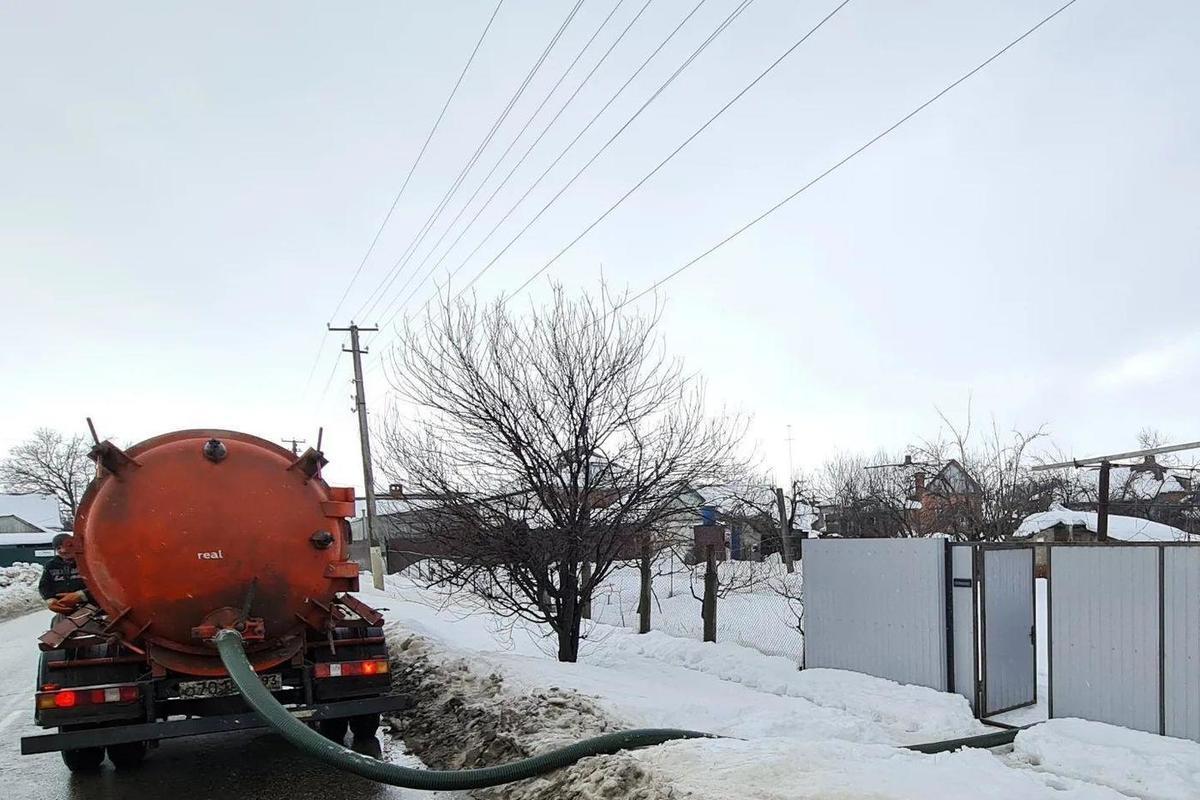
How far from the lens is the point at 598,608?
19.3m

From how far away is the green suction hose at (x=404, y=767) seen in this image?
17.5 feet

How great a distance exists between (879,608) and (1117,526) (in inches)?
926

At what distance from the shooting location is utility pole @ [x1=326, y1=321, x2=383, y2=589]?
26.4 metres

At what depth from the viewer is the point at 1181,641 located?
7.66 m

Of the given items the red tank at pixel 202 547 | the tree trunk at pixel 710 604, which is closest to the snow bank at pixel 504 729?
the red tank at pixel 202 547

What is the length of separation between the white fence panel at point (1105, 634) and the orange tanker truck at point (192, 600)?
6482 mm

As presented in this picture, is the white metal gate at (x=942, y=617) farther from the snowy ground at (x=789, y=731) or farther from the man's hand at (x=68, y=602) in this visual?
the man's hand at (x=68, y=602)

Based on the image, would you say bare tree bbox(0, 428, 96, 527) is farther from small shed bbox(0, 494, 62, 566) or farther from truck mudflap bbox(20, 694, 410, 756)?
truck mudflap bbox(20, 694, 410, 756)

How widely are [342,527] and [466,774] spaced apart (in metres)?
2.76

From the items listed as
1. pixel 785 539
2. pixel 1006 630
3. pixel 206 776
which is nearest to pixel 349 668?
pixel 206 776

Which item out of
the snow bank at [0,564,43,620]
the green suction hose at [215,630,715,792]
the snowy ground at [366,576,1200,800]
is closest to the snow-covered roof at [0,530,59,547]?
the snow bank at [0,564,43,620]

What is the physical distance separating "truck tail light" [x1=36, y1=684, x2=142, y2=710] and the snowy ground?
2.88m

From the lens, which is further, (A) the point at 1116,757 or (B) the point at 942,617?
(B) the point at 942,617

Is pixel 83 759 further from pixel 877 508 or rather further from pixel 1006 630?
pixel 877 508
